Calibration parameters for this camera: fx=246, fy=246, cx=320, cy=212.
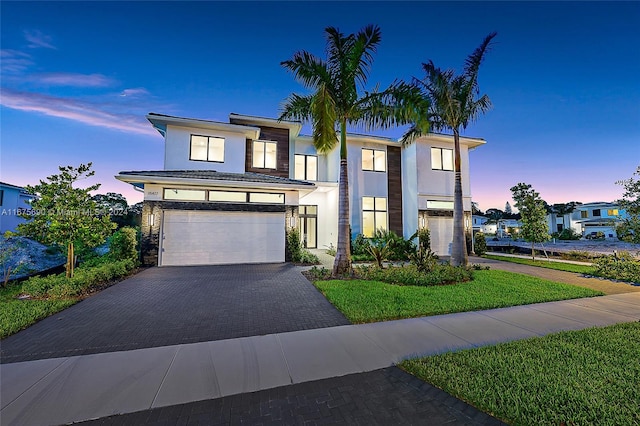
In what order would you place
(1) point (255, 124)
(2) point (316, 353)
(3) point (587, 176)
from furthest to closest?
(3) point (587, 176) → (1) point (255, 124) → (2) point (316, 353)

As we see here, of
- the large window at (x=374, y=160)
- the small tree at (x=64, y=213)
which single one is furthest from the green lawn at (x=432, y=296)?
the large window at (x=374, y=160)

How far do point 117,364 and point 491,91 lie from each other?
656 inches

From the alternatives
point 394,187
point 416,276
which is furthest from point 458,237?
point 394,187

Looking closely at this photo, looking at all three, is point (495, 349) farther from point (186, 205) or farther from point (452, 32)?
point (452, 32)

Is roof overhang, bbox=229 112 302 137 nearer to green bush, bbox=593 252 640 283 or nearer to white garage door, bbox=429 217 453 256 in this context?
white garage door, bbox=429 217 453 256

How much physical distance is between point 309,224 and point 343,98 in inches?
402

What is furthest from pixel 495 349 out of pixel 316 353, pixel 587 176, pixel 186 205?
pixel 587 176

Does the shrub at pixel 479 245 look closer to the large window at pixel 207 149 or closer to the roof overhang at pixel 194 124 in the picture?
the roof overhang at pixel 194 124

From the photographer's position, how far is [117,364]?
134 inches

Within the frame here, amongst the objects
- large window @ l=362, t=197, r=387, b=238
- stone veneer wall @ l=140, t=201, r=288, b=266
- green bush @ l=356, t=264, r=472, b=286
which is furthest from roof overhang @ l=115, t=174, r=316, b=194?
green bush @ l=356, t=264, r=472, b=286

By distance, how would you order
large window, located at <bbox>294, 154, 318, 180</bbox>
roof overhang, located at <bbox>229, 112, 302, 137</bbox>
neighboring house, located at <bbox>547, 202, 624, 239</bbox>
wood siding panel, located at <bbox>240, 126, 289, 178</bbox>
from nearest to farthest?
1. roof overhang, located at <bbox>229, 112, 302, 137</bbox>
2. wood siding panel, located at <bbox>240, 126, 289, 178</bbox>
3. large window, located at <bbox>294, 154, 318, 180</bbox>
4. neighboring house, located at <bbox>547, 202, 624, 239</bbox>

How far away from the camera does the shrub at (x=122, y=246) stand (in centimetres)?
1035

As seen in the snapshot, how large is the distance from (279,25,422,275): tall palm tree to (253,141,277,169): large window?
5.34 metres

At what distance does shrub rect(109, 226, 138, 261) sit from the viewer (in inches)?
408
